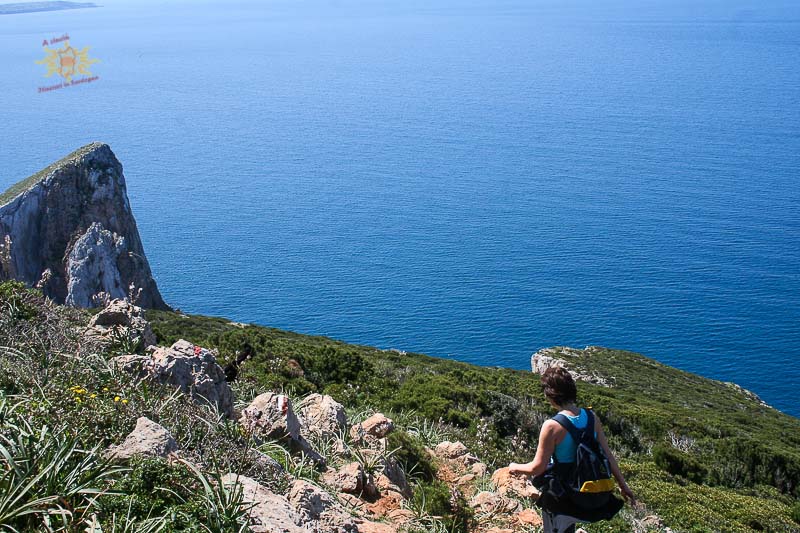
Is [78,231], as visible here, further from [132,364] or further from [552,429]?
[552,429]

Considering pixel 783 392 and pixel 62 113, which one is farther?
pixel 62 113

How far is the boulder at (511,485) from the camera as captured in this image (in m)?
8.96

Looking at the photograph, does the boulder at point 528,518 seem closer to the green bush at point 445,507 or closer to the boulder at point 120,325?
the green bush at point 445,507

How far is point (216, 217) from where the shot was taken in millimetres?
95938

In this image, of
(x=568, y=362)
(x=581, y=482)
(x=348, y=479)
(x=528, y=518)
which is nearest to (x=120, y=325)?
(x=348, y=479)

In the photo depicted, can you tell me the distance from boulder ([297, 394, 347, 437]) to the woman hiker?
3.84m

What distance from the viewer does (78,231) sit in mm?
47188

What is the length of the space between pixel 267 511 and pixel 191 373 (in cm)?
331

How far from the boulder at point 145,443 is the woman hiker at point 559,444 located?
2799 millimetres

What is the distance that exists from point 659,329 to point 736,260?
18480 mm

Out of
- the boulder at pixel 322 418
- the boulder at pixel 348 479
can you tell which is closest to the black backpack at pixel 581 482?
the boulder at pixel 348 479

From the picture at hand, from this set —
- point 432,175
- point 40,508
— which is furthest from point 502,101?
point 40,508

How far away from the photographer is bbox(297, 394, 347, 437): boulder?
30.5 feet

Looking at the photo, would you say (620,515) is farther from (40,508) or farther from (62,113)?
(62,113)
